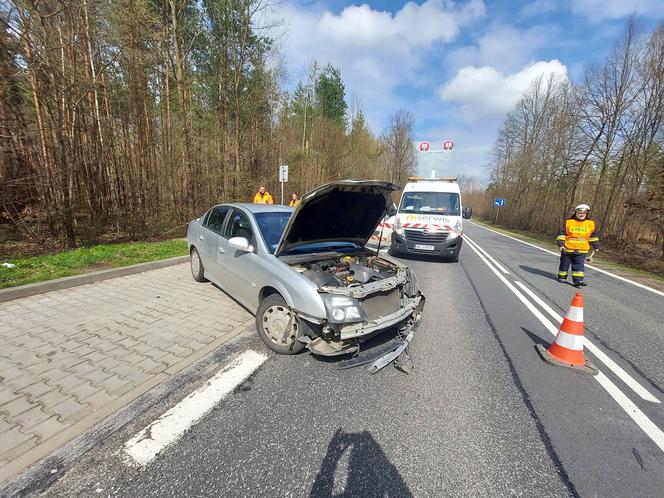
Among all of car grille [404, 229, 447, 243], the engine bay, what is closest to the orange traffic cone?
the engine bay

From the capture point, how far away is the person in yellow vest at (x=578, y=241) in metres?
6.51

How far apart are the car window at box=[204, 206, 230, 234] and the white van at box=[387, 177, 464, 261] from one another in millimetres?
5139

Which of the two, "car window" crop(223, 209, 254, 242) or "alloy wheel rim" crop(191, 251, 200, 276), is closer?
"car window" crop(223, 209, 254, 242)

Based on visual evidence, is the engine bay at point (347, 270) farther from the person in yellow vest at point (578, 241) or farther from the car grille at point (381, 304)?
the person in yellow vest at point (578, 241)

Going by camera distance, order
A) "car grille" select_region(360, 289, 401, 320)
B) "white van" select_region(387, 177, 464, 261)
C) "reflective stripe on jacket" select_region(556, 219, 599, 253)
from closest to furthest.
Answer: "car grille" select_region(360, 289, 401, 320) < "reflective stripe on jacket" select_region(556, 219, 599, 253) < "white van" select_region(387, 177, 464, 261)

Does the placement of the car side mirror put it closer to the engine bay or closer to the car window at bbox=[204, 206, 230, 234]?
the engine bay

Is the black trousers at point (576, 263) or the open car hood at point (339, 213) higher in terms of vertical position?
the open car hood at point (339, 213)

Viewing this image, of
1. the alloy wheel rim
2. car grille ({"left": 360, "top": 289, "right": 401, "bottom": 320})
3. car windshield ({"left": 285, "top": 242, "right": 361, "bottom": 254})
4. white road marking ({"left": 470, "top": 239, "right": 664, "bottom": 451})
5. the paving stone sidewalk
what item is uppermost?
car windshield ({"left": 285, "top": 242, "right": 361, "bottom": 254})

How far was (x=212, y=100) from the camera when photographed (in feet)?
39.3

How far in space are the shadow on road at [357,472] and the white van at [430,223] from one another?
6.50 m

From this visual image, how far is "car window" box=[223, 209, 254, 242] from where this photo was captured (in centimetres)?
398

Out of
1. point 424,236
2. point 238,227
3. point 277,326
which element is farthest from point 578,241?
point 238,227

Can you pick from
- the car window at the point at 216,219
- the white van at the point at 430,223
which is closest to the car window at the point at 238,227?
the car window at the point at 216,219

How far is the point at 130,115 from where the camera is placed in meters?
8.41
